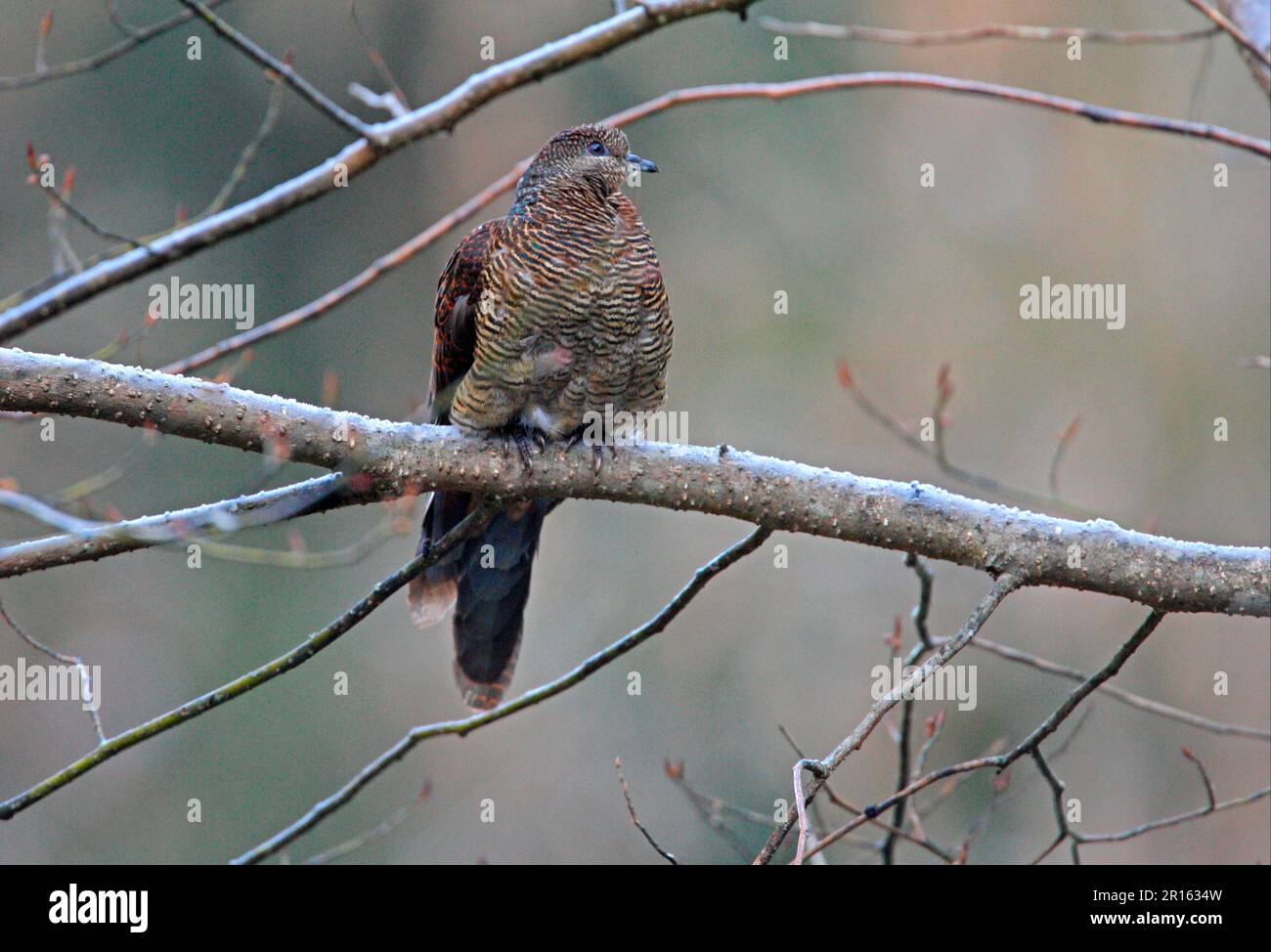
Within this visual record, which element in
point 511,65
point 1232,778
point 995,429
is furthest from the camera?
point 995,429

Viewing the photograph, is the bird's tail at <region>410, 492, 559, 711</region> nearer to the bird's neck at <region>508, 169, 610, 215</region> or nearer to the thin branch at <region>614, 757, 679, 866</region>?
the bird's neck at <region>508, 169, 610, 215</region>

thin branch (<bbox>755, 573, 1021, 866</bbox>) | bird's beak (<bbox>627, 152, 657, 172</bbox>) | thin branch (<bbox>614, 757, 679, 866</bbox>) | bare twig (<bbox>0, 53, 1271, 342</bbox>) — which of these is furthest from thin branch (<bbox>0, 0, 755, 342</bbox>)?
thin branch (<bbox>755, 573, 1021, 866</bbox>)

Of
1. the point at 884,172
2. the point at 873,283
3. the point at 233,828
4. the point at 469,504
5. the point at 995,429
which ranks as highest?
the point at 884,172

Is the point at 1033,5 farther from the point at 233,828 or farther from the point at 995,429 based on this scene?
the point at 233,828

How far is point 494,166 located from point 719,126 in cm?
203

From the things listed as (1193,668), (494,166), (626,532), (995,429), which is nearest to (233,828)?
(626,532)

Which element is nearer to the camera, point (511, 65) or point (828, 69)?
point (511, 65)

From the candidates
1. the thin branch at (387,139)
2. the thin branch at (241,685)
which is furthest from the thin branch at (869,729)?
the thin branch at (387,139)

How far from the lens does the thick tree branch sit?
2.40 m

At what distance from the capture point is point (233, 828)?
10016 mm

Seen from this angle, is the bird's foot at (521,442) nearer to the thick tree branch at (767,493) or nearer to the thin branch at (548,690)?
the thick tree branch at (767,493)

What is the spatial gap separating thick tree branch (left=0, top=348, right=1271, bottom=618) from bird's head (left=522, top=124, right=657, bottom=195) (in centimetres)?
127

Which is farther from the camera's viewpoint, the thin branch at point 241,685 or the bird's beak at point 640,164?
the bird's beak at point 640,164

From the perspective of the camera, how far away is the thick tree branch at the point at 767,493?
2.40 metres
